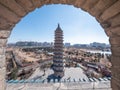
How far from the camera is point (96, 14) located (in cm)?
270

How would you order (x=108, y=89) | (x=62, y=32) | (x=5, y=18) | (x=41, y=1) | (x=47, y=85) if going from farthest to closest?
(x=62, y=32)
(x=47, y=85)
(x=108, y=89)
(x=41, y=1)
(x=5, y=18)

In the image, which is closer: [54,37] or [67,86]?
[67,86]

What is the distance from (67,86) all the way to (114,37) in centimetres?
871

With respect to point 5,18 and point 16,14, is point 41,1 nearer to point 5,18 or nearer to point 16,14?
point 16,14

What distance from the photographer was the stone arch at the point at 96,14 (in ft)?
7.07

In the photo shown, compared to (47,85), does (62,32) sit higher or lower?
higher

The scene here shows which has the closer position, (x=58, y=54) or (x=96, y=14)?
(x=96, y=14)

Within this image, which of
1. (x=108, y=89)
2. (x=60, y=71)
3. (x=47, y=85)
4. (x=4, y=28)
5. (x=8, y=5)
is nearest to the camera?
(x=8, y=5)

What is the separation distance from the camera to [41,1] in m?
2.76

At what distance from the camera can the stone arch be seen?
7.07 feet

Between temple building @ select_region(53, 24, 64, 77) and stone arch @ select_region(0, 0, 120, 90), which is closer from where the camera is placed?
stone arch @ select_region(0, 0, 120, 90)

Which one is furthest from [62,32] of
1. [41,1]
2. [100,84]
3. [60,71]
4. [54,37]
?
[41,1]

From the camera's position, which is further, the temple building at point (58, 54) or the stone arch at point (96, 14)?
the temple building at point (58, 54)

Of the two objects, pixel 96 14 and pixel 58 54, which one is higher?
pixel 96 14
